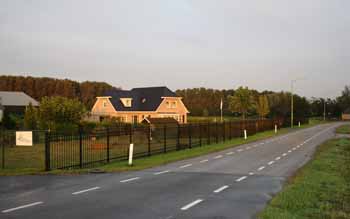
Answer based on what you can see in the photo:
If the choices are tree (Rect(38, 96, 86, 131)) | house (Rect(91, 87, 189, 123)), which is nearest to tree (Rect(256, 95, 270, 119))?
house (Rect(91, 87, 189, 123))

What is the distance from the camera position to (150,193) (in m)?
11.2

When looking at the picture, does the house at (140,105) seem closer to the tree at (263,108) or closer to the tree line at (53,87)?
the tree at (263,108)

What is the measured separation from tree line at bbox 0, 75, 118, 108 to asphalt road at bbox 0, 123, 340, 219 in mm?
103922

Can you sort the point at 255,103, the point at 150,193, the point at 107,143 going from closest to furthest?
the point at 150,193
the point at 107,143
the point at 255,103

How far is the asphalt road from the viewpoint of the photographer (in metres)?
8.87

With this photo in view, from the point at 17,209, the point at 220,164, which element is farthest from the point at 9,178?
the point at 220,164

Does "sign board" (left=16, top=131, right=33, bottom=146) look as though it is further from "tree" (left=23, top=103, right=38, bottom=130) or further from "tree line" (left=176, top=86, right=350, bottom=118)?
"tree line" (left=176, top=86, right=350, bottom=118)

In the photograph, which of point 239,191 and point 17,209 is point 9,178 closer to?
point 17,209

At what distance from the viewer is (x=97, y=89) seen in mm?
130250

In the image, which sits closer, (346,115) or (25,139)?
(25,139)

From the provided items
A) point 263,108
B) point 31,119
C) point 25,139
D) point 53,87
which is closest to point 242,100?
point 263,108

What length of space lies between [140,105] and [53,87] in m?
58.7

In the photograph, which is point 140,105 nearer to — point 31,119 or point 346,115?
point 31,119

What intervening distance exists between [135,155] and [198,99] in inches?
Result: 4318
